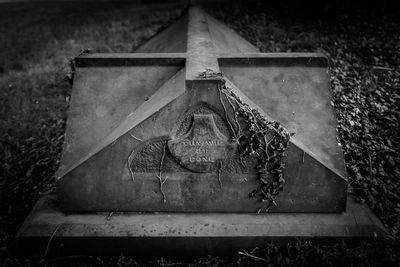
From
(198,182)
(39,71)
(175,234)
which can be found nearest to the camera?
(175,234)

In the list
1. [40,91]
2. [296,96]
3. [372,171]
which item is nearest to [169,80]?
[296,96]

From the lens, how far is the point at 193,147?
9.64 ft

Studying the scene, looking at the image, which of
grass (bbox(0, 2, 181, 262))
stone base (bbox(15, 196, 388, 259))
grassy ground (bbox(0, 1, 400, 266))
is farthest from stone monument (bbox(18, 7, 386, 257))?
grass (bbox(0, 2, 181, 262))

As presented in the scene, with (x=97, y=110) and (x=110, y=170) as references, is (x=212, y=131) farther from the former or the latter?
(x=97, y=110)

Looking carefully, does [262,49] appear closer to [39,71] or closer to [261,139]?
[261,139]

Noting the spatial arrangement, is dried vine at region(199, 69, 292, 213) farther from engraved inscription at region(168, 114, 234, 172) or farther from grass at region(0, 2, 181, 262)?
grass at region(0, 2, 181, 262)

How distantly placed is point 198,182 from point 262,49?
4.17 m

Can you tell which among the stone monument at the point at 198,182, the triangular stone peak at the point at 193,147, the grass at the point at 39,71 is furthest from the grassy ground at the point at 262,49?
the triangular stone peak at the point at 193,147

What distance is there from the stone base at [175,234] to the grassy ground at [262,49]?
10 centimetres

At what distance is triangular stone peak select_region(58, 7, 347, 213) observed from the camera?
114 inches

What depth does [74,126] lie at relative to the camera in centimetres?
331

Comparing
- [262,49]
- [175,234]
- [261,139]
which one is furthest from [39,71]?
[261,139]

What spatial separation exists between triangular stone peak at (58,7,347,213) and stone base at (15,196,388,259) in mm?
135

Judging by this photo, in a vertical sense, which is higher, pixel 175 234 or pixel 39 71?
pixel 39 71
